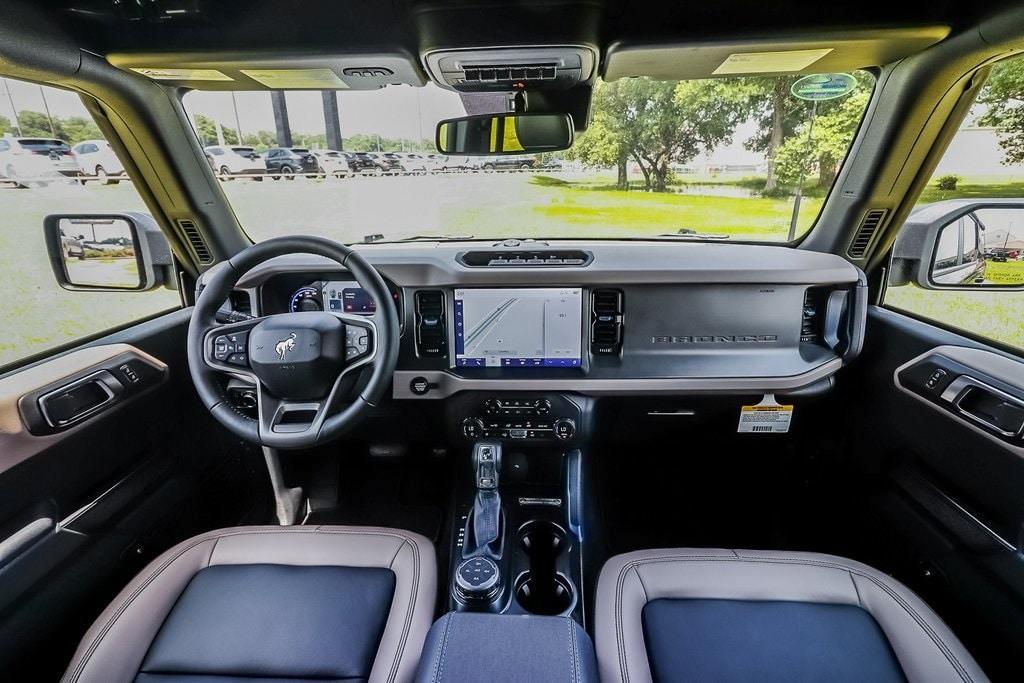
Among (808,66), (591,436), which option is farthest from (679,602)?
(808,66)

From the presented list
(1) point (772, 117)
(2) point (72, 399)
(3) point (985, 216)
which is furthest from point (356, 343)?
(3) point (985, 216)

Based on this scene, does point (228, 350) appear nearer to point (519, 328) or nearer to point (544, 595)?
point (519, 328)

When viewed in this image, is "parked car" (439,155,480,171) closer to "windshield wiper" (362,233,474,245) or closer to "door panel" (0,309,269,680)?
"windshield wiper" (362,233,474,245)

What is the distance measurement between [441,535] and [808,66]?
2.44m

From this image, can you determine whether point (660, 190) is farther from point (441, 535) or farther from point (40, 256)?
point (40, 256)

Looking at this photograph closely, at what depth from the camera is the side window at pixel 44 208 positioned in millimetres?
2080

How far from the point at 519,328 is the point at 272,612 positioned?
4.12 ft

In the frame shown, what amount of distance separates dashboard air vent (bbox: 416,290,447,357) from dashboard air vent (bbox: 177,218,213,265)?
1.11 m

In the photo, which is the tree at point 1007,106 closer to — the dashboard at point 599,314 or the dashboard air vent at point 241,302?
the dashboard at point 599,314

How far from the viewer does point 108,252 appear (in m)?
2.38

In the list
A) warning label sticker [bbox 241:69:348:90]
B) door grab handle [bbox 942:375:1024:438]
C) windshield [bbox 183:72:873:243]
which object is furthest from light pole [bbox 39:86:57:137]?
door grab handle [bbox 942:375:1024:438]

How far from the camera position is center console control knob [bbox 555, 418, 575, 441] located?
92.0 inches

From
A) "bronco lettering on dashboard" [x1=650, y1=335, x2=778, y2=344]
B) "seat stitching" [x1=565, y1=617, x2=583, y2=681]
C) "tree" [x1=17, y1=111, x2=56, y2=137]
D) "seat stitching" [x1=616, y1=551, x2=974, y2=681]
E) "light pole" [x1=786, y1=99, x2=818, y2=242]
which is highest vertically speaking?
"tree" [x1=17, y1=111, x2=56, y2=137]

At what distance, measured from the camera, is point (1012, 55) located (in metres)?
1.76
